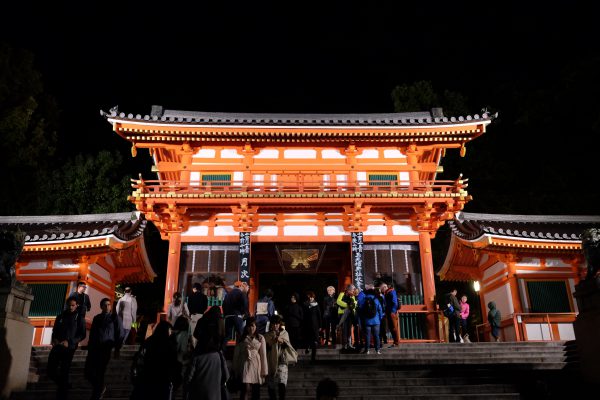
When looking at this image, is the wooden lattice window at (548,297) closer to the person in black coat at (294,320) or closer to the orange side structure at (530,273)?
the orange side structure at (530,273)

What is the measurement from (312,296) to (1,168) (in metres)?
21.4

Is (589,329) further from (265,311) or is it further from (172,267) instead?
(172,267)

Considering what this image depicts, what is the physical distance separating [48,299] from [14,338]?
8.88 m

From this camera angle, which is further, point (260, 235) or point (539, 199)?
point (539, 199)

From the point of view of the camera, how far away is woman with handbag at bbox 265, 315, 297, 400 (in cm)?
766


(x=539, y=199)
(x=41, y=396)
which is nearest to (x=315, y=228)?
(x=41, y=396)

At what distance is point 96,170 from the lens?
28188 mm

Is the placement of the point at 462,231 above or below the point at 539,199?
below

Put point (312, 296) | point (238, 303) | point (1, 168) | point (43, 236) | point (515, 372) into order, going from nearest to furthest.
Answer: point (515, 372) < point (238, 303) < point (312, 296) < point (43, 236) < point (1, 168)

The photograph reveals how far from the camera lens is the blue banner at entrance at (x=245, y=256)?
16.2 m

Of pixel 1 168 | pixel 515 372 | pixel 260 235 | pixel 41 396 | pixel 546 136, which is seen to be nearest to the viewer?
pixel 41 396

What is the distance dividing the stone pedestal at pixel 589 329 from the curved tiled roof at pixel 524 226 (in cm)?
719

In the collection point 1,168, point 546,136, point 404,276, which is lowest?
point 404,276

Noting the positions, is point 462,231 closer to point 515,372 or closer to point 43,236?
point 515,372
